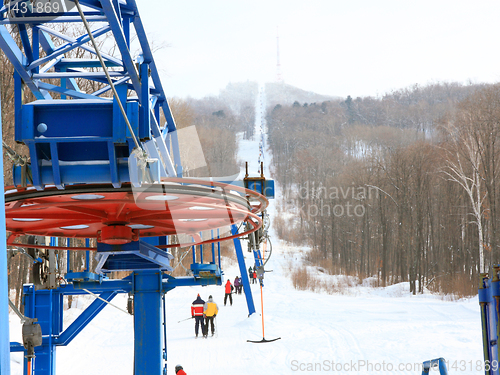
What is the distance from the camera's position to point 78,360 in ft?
41.9

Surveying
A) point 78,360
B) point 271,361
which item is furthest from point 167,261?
point 78,360

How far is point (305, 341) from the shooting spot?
13.9 metres

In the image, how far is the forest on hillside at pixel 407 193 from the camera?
29.1m

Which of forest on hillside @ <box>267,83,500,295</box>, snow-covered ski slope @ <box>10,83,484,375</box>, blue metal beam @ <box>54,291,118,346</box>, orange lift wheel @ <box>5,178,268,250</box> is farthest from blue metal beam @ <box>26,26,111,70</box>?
forest on hillside @ <box>267,83,500,295</box>

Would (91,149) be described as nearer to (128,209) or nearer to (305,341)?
(128,209)

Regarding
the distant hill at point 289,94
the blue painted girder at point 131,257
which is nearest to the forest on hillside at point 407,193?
the blue painted girder at point 131,257

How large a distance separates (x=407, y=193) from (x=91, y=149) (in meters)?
37.4

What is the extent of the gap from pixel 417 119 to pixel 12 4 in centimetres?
9469

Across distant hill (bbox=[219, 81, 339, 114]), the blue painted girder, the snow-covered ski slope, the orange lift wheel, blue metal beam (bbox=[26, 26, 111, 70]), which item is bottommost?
the snow-covered ski slope

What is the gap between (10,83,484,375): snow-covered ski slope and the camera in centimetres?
1116

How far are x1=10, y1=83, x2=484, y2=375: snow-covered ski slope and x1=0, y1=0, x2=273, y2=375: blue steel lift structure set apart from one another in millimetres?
3405

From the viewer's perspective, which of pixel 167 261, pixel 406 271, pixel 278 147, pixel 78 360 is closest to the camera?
pixel 167 261

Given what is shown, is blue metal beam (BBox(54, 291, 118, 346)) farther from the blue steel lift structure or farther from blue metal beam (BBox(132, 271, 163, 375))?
blue metal beam (BBox(132, 271, 163, 375))

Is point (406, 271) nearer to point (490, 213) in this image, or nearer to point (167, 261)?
point (490, 213)
